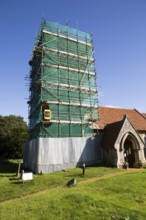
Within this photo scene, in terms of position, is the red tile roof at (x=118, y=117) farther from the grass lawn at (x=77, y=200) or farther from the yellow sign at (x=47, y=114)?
the grass lawn at (x=77, y=200)

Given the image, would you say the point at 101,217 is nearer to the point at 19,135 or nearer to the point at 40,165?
the point at 40,165

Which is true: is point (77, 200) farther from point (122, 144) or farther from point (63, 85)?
point (63, 85)

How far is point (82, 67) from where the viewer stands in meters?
40.5

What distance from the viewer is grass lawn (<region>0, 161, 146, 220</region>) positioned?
1366cm

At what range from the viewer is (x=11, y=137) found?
180 ft

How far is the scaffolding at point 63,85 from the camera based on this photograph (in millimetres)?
33844

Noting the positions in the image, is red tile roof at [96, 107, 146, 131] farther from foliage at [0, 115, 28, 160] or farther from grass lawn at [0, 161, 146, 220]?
foliage at [0, 115, 28, 160]

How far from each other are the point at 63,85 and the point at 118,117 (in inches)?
592

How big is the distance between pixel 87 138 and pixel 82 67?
15.9 metres

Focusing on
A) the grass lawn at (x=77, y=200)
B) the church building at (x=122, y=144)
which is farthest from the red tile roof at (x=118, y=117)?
the grass lawn at (x=77, y=200)

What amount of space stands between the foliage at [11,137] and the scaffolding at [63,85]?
15.6m

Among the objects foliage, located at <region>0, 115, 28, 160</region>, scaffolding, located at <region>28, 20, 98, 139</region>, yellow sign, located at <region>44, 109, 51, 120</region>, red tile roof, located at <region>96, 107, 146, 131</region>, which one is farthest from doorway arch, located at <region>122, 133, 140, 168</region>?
foliage, located at <region>0, 115, 28, 160</region>

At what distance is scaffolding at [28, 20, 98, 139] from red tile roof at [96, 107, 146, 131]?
2.36 meters

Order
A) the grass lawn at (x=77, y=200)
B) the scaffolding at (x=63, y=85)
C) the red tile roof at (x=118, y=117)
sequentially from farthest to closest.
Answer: the red tile roof at (x=118, y=117) < the scaffolding at (x=63, y=85) < the grass lawn at (x=77, y=200)
